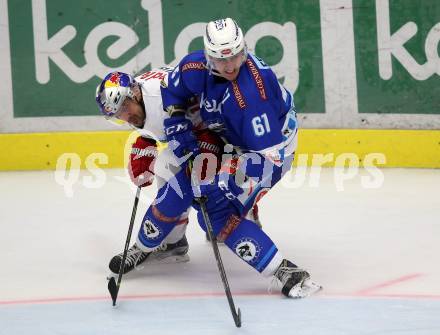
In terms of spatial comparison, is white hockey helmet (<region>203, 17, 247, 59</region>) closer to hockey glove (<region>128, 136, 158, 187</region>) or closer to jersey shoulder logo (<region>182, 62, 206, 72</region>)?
jersey shoulder logo (<region>182, 62, 206, 72</region>)

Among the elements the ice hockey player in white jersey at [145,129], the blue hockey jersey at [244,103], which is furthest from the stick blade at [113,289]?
the blue hockey jersey at [244,103]

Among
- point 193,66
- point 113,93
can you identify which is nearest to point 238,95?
point 193,66

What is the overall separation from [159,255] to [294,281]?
0.85 metres

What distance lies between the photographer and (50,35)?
21.7 ft

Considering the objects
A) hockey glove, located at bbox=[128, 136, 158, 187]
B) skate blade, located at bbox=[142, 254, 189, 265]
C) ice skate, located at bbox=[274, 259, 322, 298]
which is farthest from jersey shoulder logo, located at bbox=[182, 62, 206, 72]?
skate blade, located at bbox=[142, 254, 189, 265]

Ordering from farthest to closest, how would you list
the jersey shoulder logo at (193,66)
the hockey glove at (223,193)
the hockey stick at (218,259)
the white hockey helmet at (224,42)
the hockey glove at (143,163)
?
the hockey glove at (143,163) → the jersey shoulder logo at (193,66) → the hockey glove at (223,193) → the white hockey helmet at (224,42) → the hockey stick at (218,259)

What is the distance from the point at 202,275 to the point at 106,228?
103 cm

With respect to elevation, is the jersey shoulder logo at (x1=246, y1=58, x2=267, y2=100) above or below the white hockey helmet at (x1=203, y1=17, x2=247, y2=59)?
below

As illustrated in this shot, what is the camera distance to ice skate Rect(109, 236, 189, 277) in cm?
423

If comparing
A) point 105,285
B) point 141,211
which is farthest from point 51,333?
point 141,211

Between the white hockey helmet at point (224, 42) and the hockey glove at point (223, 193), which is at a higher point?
the white hockey helmet at point (224, 42)

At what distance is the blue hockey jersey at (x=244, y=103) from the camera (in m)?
3.64

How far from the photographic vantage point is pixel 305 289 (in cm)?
385

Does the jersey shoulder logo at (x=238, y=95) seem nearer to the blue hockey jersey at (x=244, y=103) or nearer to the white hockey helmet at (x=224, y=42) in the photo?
the blue hockey jersey at (x=244, y=103)
